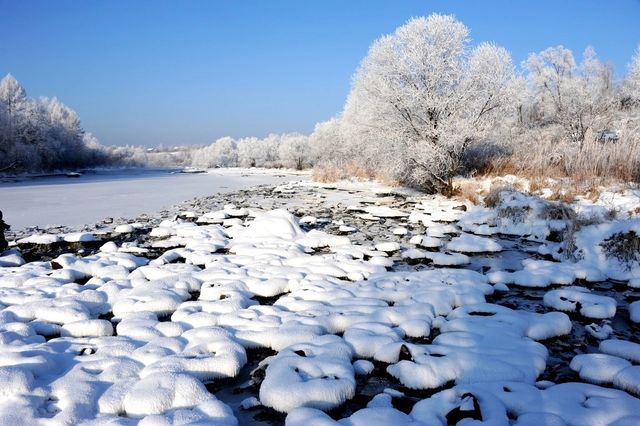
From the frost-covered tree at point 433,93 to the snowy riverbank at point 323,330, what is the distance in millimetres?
6700

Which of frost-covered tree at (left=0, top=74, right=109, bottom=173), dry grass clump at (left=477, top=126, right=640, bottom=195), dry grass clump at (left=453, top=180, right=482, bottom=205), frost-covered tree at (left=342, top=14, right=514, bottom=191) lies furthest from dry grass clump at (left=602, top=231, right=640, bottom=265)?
frost-covered tree at (left=0, top=74, right=109, bottom=173)

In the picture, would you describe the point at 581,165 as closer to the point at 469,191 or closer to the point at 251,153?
the point at 469,191

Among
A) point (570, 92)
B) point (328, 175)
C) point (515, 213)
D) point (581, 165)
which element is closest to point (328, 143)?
point (328, 175)

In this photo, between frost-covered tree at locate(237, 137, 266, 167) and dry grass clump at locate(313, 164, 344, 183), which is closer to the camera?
dry grass clump at locate(313, 164, 344, 183)

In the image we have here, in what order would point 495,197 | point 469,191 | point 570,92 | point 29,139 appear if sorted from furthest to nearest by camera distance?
point 29,139
point 570,92
point 469,191
point 495,197

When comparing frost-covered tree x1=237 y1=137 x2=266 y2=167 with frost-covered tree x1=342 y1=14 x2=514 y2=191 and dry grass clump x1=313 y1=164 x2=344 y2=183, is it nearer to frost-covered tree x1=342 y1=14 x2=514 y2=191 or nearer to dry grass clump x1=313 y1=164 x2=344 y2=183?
dry grass clump x1=313 y1=164 x2=344 y2=183

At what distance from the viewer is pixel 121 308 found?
406 centimetres

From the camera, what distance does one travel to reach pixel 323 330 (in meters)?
3.56

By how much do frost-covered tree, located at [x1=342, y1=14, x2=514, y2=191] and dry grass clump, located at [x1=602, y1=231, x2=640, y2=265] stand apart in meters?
7.66

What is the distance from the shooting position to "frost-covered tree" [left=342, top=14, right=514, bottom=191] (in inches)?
526

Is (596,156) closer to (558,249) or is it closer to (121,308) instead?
(558,249)

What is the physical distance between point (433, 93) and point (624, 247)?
944 cm

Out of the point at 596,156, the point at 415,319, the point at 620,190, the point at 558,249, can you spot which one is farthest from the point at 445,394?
the point at 596,156

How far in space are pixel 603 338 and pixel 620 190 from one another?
7.55 metres
